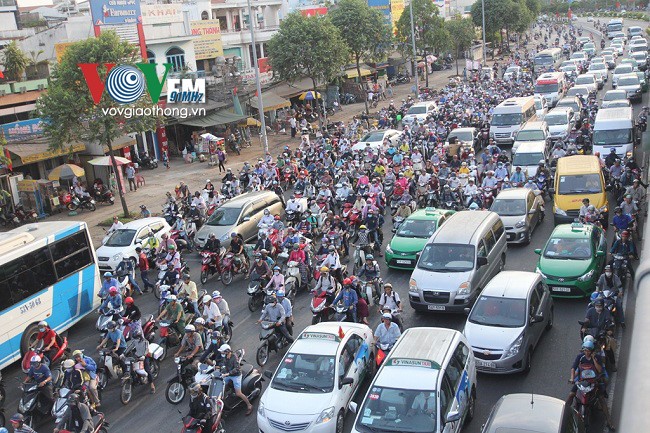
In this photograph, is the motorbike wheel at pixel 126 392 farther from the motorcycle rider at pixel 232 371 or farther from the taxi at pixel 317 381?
the taxi at pixel 317 381

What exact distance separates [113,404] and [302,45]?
110ft

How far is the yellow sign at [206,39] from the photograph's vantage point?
45.4 m

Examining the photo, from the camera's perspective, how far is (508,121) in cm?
3353

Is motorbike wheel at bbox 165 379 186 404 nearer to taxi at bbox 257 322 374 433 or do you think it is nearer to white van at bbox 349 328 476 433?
taxi at bbox 257 322 374 433

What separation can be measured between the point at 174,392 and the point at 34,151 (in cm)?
2110

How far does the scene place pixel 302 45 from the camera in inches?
1714

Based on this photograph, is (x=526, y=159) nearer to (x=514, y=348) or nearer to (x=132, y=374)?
(x=514, y=348)

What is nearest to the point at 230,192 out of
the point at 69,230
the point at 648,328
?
the point at 69,230

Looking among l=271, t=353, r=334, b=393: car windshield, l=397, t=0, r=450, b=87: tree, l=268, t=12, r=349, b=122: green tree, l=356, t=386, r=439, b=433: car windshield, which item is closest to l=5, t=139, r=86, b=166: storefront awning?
l=268, t=12, r=349, b=122: green tree

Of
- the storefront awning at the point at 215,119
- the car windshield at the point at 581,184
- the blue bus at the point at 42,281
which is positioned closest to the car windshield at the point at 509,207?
the car windshield at the point at 581,184

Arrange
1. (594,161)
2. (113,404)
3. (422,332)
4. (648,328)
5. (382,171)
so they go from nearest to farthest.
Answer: (648,328)
(422,332)
(113,404)
(594,161)
(382,171)

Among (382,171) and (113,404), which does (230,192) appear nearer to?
(382,171)

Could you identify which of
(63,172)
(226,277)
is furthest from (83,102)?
(226,277)

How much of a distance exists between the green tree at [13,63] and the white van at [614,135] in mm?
27213
